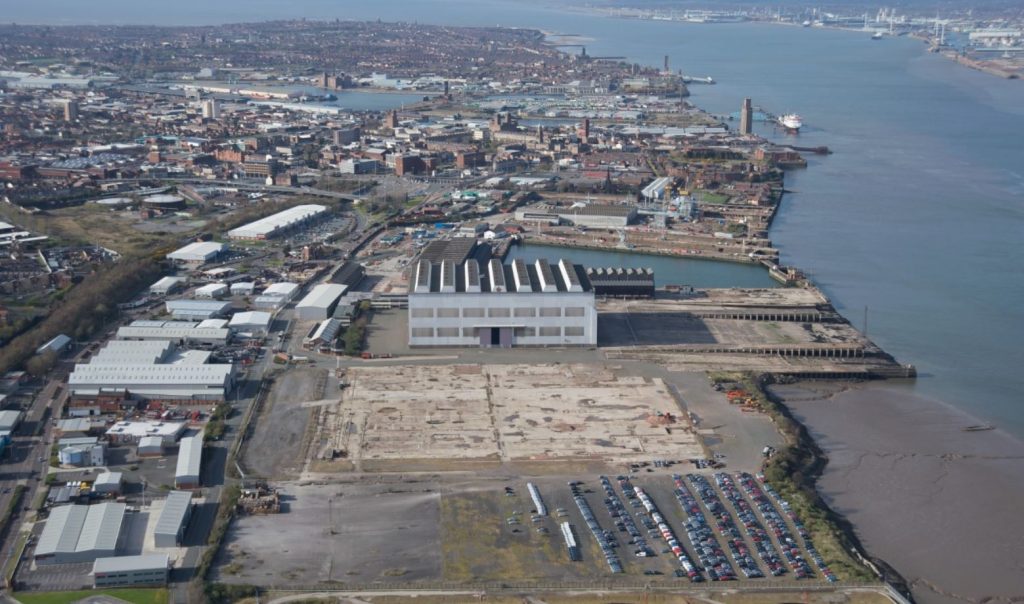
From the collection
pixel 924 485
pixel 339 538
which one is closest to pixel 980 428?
pixel 924 485

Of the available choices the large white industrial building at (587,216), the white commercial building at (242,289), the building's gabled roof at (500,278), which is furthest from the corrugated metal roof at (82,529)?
the large white industrial building at (587,216)

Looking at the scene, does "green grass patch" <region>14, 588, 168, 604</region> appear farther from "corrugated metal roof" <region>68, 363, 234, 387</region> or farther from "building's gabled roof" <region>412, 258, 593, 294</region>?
"building's gabled roof" <region>412, 258, 593, 294</region>

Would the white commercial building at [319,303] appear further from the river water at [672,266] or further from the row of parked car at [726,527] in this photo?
the row of parked car at [726,527]

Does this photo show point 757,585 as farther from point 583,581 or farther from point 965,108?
point 965,108

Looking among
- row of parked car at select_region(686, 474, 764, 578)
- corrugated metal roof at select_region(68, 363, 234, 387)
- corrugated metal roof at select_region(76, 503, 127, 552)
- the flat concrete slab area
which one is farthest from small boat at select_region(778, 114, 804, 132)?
corrugated metal roof at select_region(76, 503, 127, 552)

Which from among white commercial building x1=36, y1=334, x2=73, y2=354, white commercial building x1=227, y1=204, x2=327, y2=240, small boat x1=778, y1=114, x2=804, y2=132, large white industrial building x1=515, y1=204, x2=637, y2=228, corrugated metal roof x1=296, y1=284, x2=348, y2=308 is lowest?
white commercial building x1=36, y1=334, x2=73, y2=354

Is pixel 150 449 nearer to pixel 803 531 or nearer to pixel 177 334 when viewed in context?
pixel 177 334
